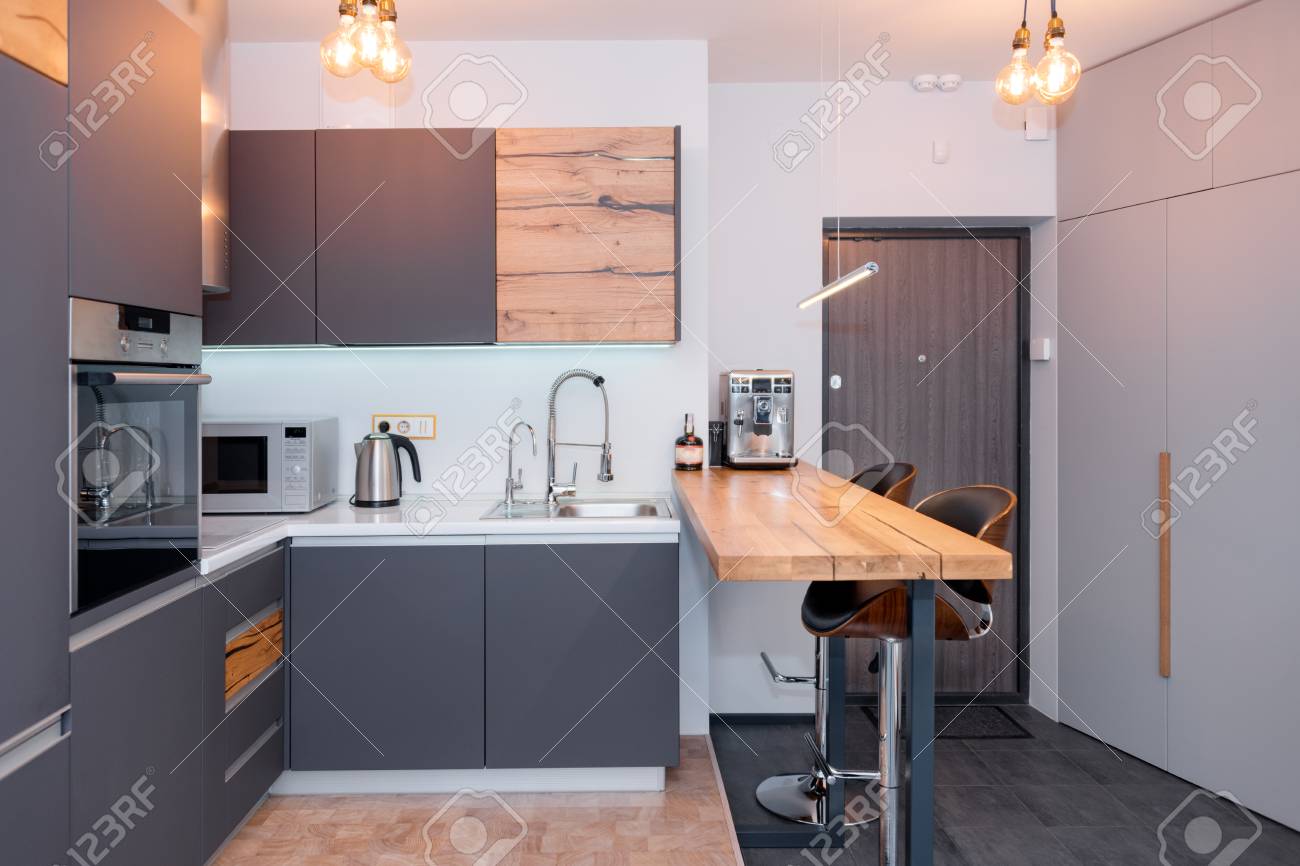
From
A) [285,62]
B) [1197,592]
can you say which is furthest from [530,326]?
[1197,592]

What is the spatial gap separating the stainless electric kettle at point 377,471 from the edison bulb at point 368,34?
1305 millimetres

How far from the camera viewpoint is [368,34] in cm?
203

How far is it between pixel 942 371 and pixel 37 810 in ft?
10.9

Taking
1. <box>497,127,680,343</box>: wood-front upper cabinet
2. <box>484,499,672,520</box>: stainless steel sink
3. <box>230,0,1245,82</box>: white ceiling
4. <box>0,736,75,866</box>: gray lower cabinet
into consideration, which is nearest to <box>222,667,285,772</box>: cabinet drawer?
<box>0,736,75,866</box>: gray lower cabinet

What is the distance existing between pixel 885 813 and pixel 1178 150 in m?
2.56

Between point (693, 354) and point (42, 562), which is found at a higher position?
point (693, 354)

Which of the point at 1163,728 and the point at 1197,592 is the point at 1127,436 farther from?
the point at 1163,728

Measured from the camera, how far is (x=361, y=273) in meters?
2.77

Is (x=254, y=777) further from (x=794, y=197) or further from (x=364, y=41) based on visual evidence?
(x=794, y=197)

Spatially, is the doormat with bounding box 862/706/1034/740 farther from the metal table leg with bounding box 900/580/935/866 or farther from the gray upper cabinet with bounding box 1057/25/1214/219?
the gray upper cabinet with bounding box 1057/25/1214/219

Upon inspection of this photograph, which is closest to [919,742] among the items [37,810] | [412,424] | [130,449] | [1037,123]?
[37,810]

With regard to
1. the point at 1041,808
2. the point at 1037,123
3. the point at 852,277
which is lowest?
the point at 1041,808

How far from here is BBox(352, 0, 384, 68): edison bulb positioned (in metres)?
2.02

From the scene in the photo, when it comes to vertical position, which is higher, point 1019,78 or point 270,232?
point 1019,78
